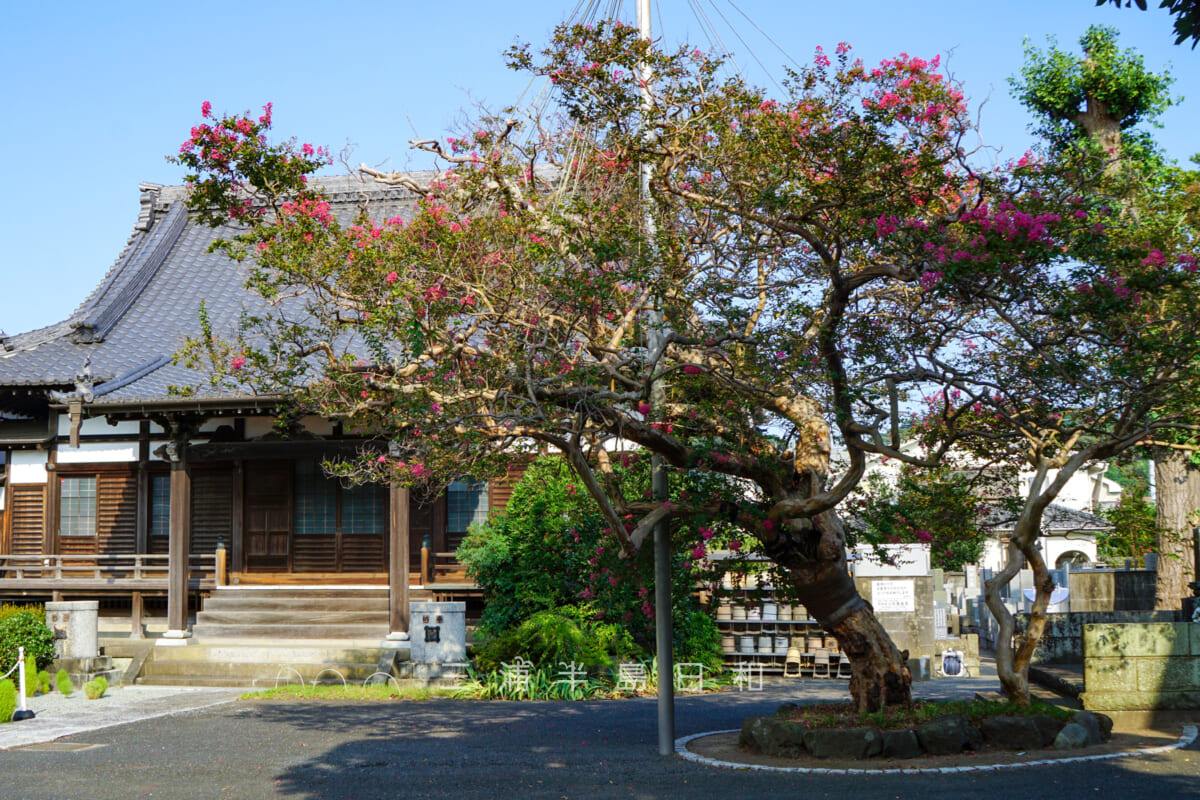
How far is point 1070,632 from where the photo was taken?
16625 millimetres

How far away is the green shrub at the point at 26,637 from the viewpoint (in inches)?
658

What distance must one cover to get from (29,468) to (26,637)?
5.75 meters

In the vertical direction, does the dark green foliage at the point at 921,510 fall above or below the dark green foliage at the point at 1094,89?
below

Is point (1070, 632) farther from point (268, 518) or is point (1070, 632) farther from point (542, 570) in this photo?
point (268, 518)

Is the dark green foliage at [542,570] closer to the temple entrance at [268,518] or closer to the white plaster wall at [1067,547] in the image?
the temple entrance at [268,518]

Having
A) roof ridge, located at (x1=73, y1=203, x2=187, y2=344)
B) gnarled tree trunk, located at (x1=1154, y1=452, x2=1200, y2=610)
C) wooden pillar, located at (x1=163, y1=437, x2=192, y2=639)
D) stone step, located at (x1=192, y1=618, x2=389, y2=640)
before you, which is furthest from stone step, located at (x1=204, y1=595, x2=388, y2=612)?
gnarled tree trunk, located at (x1=1154, y1=452, x2=1200, y2=610)

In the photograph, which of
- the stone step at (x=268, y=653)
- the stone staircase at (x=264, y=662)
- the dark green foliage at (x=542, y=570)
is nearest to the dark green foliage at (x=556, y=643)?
the dark green foliage at (x=542, y=570)

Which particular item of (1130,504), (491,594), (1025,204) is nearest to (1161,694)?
(1025,204)

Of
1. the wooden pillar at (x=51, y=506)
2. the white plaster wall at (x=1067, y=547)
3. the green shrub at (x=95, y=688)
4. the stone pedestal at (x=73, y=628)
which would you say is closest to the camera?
the green shrub at (x=95, y=688)

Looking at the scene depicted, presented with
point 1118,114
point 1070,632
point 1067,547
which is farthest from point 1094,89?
point 1067,547

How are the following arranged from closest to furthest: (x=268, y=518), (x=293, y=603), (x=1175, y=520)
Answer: (x=1175, y=520) < (x=293, y=603) < (x=268, y=518)

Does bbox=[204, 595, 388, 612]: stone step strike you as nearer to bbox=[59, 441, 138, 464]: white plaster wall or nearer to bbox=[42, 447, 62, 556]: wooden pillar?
bbox=[59, 441, 138, 464]: white plaster wall

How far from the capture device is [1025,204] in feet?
29.5

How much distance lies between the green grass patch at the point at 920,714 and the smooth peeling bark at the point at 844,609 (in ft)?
0.73
